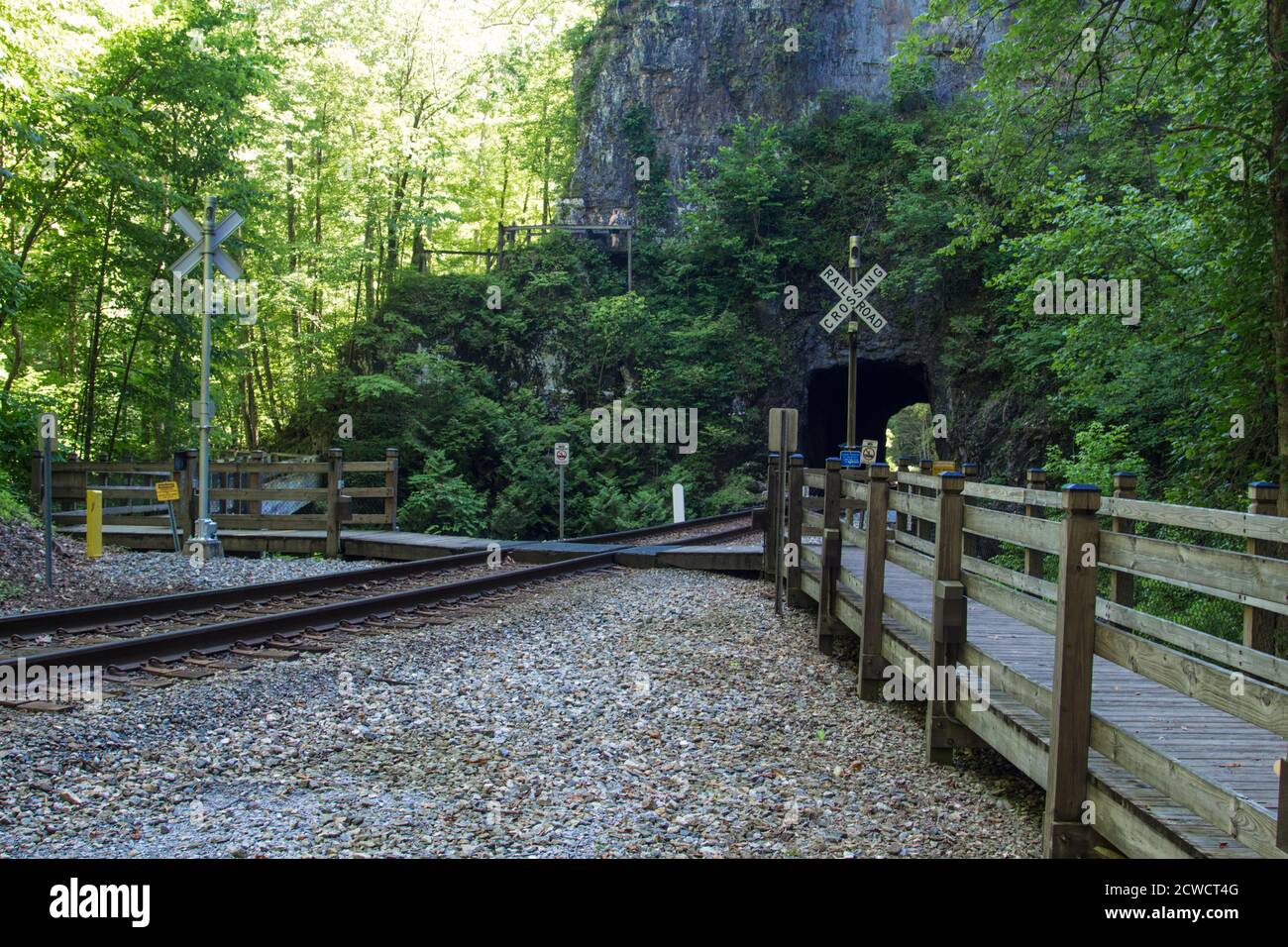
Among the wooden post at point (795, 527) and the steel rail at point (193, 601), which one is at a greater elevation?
the wooden post at point (795, 527)

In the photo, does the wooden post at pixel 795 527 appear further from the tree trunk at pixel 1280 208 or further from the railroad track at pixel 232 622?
the tree trunk at pixel 1280 208

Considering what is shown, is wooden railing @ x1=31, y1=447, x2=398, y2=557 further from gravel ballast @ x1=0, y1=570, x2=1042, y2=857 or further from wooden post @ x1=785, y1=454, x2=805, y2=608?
gravel ballast @ x1=0, y1=570, x2=1042, y2=857

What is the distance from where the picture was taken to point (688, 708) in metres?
6.46

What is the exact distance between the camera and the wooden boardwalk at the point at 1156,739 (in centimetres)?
339

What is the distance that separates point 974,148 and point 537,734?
9795 millimetres

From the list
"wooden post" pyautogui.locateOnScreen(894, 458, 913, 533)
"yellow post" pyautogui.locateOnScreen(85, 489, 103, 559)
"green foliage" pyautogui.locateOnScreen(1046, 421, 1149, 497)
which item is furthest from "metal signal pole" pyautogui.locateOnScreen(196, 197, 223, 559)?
"green foliage" pyautogui.locateOnScreen(1046, 421, 1149, 497)

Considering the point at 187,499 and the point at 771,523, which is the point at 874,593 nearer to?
the point at 771,523

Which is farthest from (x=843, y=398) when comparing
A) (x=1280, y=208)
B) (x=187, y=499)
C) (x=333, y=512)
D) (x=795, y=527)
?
(x=1280, y=208)

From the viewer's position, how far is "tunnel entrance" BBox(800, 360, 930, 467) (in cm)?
3241

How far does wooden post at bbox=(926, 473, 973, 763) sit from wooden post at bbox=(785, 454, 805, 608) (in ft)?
17.3

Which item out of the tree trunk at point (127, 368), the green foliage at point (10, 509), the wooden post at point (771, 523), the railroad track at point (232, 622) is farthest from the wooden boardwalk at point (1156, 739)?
the tree trunk at point (127, 368)

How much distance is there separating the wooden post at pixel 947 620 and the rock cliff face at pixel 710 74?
98.4 feet
